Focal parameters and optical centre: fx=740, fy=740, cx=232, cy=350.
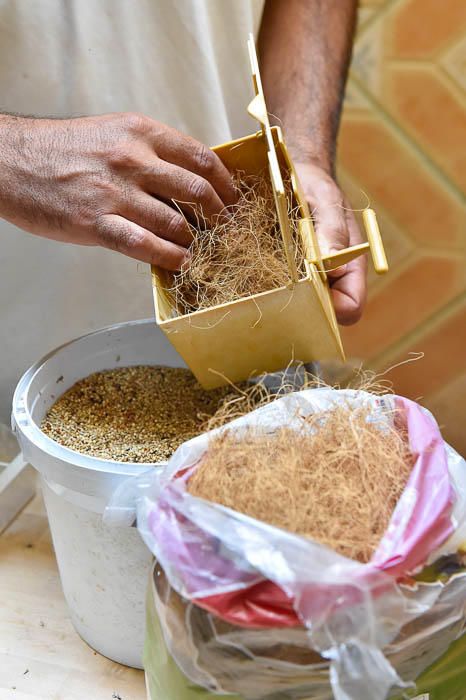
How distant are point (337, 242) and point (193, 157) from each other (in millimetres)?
144

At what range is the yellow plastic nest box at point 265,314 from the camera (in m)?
0.49

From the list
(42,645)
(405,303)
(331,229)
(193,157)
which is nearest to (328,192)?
(331,229)

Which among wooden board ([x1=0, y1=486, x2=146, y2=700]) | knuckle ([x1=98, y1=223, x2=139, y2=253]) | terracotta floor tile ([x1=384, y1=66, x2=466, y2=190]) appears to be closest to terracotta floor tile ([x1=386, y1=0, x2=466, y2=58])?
terracotta floor tile ([x1=384, y1=66, x2=466, y2=190])

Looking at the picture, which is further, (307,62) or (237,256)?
(307,62)

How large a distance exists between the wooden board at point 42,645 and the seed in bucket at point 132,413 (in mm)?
152

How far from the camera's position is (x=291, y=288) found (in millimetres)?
489

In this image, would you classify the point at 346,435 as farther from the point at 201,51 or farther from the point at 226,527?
the point at 201,51

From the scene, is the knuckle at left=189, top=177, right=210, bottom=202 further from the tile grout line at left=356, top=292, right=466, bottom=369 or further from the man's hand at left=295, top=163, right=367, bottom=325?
the tile grout line at left=356, top=292, right=466, bottom=369

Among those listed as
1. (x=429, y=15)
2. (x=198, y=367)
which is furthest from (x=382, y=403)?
(x=429, y=15)

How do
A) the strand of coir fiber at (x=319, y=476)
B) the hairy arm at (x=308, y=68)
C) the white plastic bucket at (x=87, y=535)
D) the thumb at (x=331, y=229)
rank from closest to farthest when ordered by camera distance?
the strand of coir fiber at (x=319, y=476), the white plastic bucket at (x=87, y=535), the thumb at (x=331, y=229), the hairy arm at (x=308, y=68)

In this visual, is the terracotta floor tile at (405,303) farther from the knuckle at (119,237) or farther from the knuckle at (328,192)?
the knuckle at (119,237)

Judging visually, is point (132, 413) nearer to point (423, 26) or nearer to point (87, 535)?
point (87, 535)

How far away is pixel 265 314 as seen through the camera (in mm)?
509

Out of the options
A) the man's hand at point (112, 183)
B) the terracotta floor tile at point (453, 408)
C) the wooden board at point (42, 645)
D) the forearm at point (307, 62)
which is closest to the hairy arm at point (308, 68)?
the forearm at point (307, 62)
